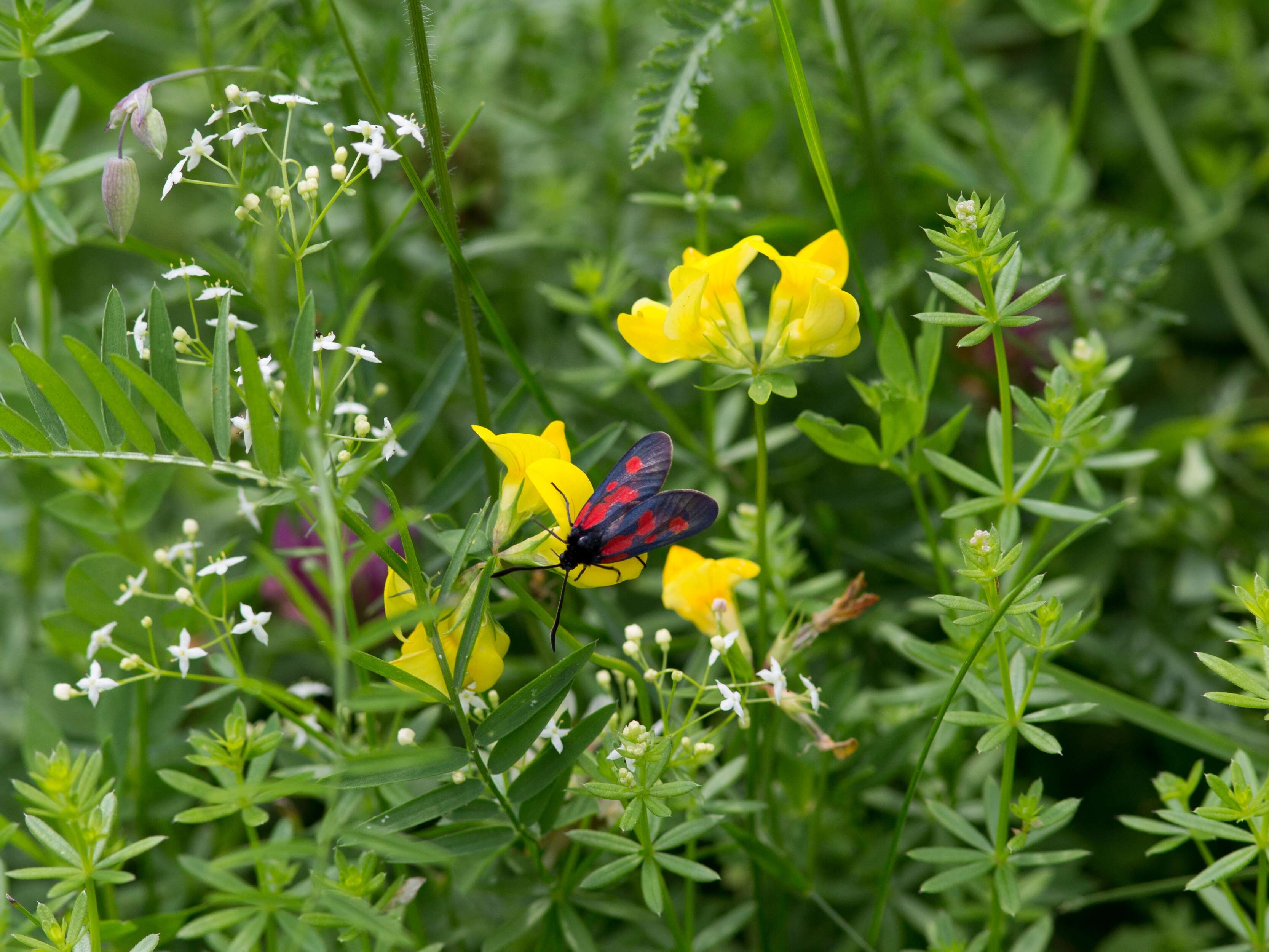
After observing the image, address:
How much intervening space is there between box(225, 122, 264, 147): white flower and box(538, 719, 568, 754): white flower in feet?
1.96

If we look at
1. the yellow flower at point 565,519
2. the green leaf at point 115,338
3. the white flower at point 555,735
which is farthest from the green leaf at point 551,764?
the green leaf at point 115,338

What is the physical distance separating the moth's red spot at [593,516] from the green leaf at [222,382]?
0.31 m

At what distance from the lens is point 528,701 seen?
957 mm

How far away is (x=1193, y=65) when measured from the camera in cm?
230

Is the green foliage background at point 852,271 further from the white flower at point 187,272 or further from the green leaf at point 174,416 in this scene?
the green leaf at point 174,416

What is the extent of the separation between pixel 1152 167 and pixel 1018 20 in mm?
469

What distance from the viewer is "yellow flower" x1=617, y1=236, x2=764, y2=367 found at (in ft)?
3.30

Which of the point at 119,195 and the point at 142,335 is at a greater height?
the point at 119,195

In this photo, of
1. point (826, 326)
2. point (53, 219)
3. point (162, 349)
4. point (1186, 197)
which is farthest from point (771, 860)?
point (1186, 197)

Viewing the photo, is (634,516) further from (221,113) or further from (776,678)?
(221,113)

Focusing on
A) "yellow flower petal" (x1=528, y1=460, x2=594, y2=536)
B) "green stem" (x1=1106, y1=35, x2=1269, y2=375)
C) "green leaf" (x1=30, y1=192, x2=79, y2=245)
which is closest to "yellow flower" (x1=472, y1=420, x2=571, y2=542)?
"yellow flower petal" (x1=528, y1=460, x2=594, y2=536)

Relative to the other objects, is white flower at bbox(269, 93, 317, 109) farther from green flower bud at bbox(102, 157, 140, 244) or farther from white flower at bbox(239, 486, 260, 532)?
white flower at bbox(239, 486, 260, 532)

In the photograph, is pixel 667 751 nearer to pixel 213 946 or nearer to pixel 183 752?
pixel 213 946

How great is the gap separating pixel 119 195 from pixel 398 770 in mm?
599
